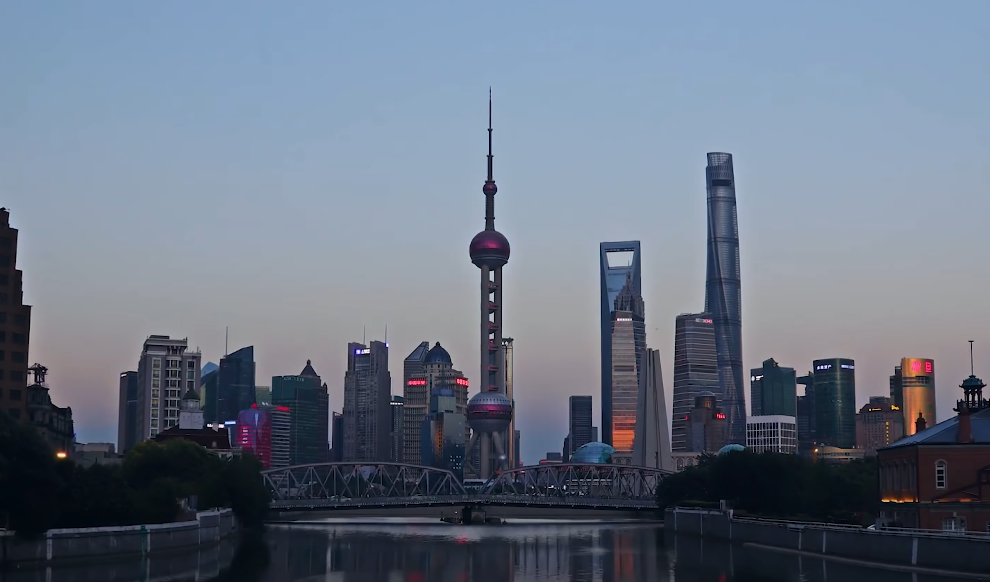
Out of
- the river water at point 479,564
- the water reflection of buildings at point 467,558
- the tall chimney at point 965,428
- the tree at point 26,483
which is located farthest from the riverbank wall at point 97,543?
the tall chimney at point 965,428

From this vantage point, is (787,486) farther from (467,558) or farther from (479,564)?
(479,564)

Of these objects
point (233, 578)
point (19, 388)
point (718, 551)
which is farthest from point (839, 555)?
point (19, 388)

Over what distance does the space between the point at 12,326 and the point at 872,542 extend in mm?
107078

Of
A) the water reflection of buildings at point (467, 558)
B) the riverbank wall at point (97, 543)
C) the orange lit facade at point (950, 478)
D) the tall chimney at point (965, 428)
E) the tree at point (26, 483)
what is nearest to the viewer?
the tree at point (26, 483)

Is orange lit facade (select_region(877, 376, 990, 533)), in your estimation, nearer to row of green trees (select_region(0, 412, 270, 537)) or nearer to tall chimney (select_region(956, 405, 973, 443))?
tall chimney (select_region(956, 405, 973, 443))

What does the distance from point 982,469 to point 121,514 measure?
75891 millimetres

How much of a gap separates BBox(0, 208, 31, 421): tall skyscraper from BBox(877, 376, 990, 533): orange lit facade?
10491 centimetres

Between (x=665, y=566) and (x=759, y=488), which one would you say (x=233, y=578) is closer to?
(x=665, y=566)

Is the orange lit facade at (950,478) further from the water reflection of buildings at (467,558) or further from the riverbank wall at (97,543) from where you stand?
the riverbank wall at (97,543)

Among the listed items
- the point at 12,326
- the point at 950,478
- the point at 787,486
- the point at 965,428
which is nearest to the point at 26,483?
the point at 12,326

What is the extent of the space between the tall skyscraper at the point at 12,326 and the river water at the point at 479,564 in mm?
33588

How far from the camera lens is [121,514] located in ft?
380

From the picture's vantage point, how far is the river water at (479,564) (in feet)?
316

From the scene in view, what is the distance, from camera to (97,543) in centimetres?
10650
